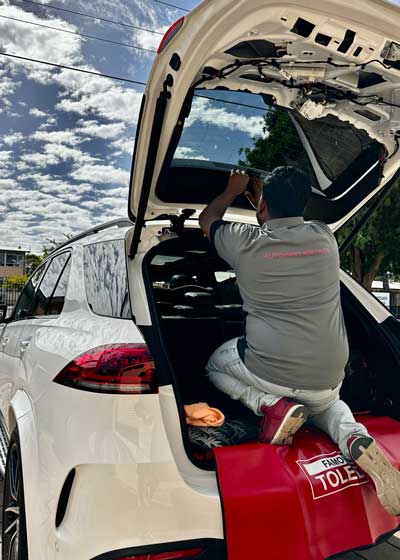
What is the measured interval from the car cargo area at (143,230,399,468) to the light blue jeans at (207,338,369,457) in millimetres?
159

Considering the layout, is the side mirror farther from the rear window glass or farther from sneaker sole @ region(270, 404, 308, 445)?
sneaker sole @ region(270, 404, 308, 445)

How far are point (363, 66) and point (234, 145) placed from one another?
0.83 m

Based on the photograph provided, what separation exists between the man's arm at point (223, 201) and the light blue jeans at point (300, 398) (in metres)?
0.69

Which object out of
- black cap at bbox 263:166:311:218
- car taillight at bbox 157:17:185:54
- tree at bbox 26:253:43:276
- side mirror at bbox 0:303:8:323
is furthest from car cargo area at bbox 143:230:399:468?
tree at bbox 26:253:43:276

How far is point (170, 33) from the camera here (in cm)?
194

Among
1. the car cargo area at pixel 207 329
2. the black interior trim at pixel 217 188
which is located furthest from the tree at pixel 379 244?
the black interior trim at pixel 217 188

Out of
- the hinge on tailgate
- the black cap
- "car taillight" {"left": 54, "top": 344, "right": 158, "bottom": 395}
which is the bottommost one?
"car taillight" {"left": 54, "top": 344, "right": 158, "bottom": 395}

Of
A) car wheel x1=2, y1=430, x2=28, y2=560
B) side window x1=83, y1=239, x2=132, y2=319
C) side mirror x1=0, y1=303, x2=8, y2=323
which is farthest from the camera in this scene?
side mirror x1=0, y1=303, x2=8, y2=323

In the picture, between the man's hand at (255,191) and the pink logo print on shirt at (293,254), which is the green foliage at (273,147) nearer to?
the man's hand at (255,191)

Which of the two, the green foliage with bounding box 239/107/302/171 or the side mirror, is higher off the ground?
the green foliage with bounding box 239/107/302/171

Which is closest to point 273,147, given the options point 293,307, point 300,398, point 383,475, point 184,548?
point 293,307

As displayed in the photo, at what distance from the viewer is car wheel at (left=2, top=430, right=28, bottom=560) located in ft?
6.53

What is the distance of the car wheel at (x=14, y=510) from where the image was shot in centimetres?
199

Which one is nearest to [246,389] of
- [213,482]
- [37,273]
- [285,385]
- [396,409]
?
[285,385]
